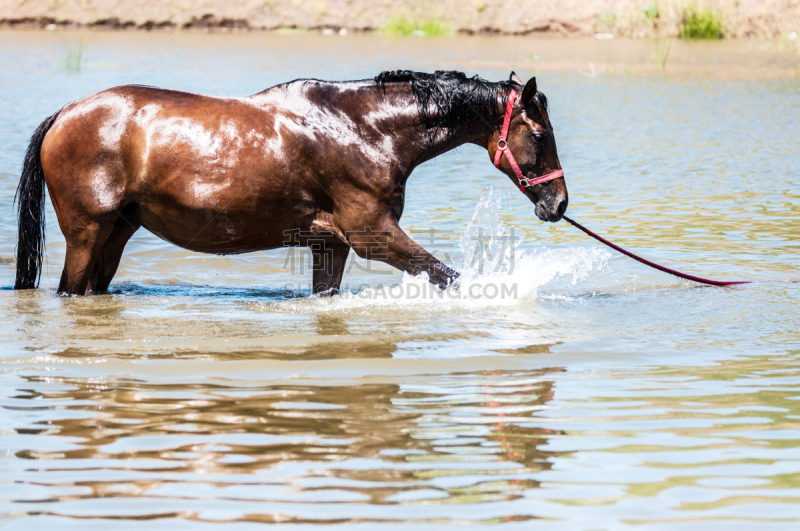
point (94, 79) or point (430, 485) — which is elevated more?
→ point (94, 79)

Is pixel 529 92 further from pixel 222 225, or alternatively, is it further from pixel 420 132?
pixel 222 225

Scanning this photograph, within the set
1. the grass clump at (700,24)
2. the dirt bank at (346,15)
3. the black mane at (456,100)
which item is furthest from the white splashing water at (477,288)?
the dirt bank at (346,15)

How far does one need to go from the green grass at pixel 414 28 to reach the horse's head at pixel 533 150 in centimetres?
2980

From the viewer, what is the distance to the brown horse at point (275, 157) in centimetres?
613

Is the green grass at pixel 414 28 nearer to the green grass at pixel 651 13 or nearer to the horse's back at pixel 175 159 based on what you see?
the green grass at pixel 651 13

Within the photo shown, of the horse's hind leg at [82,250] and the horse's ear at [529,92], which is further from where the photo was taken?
the horse's hind leg at [82,250]

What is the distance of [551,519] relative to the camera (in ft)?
11.0

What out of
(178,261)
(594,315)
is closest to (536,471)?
(594,315)

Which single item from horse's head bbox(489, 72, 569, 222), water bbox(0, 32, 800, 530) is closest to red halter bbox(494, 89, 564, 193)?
horse's head bbox(489, 72, 569, 222)

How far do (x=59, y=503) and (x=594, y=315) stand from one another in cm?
402

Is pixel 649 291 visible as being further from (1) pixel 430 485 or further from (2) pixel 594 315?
(1) pixel 430 485

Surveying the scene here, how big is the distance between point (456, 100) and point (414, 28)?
101ft

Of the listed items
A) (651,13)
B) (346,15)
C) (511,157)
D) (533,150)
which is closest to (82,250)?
(511,157)

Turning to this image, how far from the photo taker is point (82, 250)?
20.8ft
